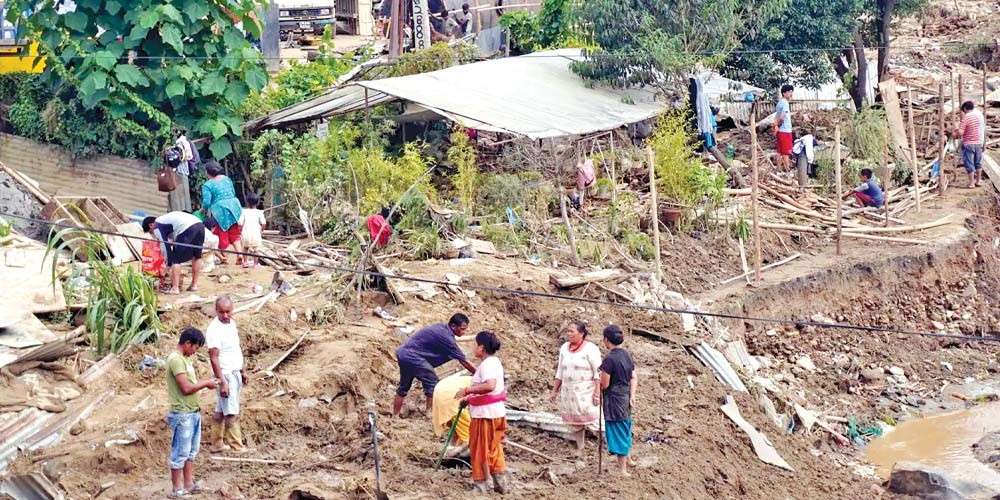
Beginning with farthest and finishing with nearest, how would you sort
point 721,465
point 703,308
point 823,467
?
point 703,308 → point 823,467 → point 721,465

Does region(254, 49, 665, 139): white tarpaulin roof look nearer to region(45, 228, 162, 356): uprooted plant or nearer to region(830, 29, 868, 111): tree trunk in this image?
region(830, 29, 868, 111): tree trunk

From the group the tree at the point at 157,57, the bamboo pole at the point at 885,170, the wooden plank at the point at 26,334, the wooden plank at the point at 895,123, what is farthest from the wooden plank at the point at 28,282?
the wooden plank at the point at 895,123

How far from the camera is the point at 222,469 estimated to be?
1155cm

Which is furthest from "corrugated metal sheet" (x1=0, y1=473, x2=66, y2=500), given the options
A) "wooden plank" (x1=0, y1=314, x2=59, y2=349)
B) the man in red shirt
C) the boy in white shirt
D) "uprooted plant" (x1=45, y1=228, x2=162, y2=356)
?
the man in red shirt

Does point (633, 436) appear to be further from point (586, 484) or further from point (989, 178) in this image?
point (989, 178)

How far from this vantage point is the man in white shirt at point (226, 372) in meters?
11.2

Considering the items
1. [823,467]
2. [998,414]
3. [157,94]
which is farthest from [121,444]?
[998,414]

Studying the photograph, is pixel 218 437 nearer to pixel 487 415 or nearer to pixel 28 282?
pixel 487 415

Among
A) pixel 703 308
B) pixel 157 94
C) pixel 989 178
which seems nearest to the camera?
pixel 703 308

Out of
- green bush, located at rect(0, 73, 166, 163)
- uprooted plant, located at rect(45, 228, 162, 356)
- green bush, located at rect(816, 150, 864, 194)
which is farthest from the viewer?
green bush, located at rect(816, 150, 864, 194)

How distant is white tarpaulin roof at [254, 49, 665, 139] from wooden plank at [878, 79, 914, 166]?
4.39 m

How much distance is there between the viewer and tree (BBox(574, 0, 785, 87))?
2116 centimetres

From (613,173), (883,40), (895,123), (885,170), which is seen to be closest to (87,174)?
(613,173)

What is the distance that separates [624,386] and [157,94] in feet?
31.3
